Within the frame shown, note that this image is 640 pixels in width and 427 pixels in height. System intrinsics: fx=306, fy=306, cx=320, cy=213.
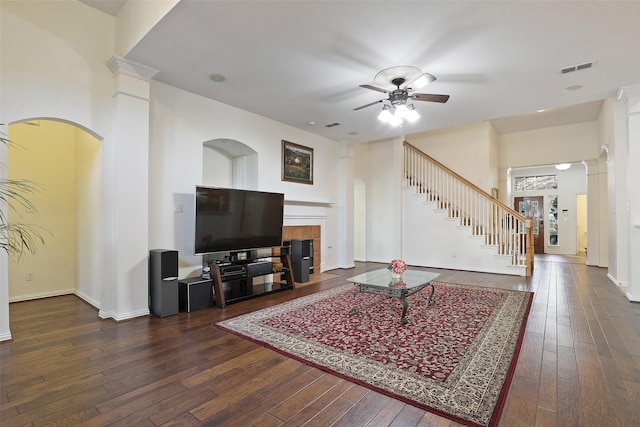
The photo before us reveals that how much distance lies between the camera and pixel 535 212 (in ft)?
36.5

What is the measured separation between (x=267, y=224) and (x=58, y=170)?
3149 millimetres

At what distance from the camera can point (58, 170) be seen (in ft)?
14.8

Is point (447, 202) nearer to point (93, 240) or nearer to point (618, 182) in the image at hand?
point (618, 182)

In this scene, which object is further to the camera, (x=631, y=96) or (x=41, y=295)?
(x=41, y=295)

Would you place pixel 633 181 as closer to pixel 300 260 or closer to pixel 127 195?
pixel 300 260

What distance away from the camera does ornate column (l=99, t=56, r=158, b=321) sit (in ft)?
11.8

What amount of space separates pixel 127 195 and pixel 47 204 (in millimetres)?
1852

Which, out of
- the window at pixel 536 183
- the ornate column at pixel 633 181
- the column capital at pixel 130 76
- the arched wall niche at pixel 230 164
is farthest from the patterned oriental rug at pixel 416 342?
the window at pixel 536 183

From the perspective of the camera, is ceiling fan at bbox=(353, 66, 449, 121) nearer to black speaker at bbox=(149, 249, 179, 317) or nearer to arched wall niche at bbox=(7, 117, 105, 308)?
black speaker at bbox=(149, 249, 179, 317)

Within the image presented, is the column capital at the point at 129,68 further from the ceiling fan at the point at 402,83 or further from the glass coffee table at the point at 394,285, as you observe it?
the glass coffee table at the point at 394,285

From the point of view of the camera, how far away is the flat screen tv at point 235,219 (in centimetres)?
410

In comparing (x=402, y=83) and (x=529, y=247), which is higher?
(x=402, y=83)

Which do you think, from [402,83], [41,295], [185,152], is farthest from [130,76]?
[41,295]

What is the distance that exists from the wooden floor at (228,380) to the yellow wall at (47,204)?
988 millimetres
